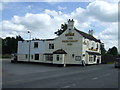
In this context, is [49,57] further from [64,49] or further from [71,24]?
[71,24]

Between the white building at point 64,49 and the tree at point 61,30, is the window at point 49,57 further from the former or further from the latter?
the tree at point 61,30

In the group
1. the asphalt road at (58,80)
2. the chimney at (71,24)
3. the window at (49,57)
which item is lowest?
the asphalt road at (58,80)

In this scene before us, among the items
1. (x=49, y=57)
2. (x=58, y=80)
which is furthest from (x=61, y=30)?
(x=58, y=80)

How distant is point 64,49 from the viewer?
4416 cm

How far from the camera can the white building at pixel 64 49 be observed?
42.6 metres

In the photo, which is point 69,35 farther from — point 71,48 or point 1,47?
point 1,47

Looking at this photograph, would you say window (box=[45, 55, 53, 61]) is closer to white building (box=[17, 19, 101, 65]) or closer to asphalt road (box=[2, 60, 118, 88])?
white building (box=[17, 19, 101, 65])

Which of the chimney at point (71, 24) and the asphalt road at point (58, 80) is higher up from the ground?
the chimney at point (71, 24)

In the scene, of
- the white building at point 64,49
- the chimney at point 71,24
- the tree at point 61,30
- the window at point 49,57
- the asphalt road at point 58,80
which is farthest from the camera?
the tree at point 61,30

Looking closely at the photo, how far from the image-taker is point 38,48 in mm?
48031

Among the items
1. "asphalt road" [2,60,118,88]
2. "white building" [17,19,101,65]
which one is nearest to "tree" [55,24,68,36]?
"white building" [17,19,101,65]

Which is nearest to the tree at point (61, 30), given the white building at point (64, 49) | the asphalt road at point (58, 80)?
the white building at point (64, 49)

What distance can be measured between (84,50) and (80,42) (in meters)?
2.27

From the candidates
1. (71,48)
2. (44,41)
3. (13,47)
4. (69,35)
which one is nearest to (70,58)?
(71,48)
